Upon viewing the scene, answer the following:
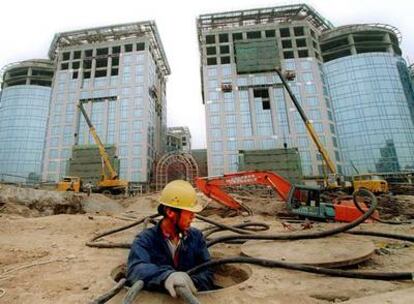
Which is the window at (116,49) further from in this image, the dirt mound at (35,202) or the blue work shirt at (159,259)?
the blue work shirt at (159,259)

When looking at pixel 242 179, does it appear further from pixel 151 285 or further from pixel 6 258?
pixel 151 285

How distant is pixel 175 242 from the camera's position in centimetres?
296

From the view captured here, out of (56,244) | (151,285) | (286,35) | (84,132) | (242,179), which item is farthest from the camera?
(286,35)

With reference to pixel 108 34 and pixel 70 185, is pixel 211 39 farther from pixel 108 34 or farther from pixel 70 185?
pixel 70 185

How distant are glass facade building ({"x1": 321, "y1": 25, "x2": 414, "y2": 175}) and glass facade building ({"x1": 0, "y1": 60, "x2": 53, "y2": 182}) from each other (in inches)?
2398

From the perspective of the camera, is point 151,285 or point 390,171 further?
point 390,171

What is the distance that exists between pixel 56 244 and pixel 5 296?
3.61 meters

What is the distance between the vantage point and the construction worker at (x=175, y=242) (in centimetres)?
277

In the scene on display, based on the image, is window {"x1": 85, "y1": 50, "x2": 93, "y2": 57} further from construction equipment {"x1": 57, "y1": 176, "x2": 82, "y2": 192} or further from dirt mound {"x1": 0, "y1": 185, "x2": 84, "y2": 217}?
dirt mound {"x1": 0, "y1": 185, "x2": 84, "y2": 217}

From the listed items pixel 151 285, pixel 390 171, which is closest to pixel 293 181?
pixel 390 171

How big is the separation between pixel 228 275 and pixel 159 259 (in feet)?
4.87

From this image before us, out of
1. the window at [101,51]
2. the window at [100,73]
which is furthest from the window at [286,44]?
the window at [100,73]

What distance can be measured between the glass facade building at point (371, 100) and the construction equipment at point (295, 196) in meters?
42.6

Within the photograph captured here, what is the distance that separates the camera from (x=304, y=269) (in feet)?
9.82
